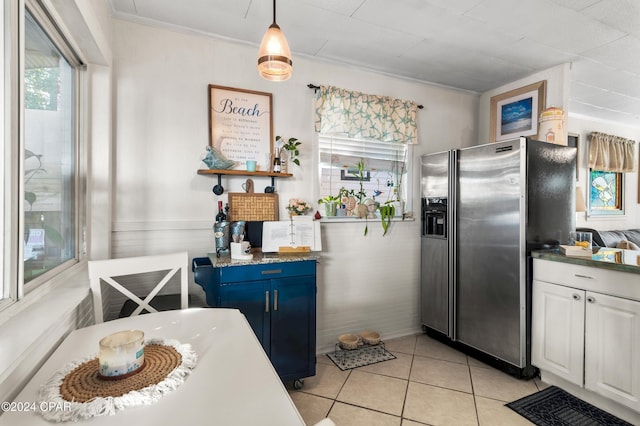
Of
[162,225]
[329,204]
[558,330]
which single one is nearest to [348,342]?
[329,204]

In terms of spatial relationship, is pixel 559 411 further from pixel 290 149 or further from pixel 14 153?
pixel 14 153

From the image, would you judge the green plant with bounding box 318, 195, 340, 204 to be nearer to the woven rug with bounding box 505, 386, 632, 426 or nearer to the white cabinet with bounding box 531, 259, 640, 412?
the white cabinet with bounding box 531, 259, 640, 412

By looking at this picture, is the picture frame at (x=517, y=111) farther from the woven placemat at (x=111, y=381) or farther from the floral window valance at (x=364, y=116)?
the woven placemat at (x=111, y=381)

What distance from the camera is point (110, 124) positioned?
6.85 ft

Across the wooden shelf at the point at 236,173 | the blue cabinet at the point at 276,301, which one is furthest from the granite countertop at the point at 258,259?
the wooden shelf at the point at 236,173

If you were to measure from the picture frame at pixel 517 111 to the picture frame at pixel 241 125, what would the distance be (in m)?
2.38

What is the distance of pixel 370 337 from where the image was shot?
295 centimetres

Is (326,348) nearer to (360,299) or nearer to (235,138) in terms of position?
(360,299)

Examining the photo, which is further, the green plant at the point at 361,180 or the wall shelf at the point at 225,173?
the green plant at the point at 361,180

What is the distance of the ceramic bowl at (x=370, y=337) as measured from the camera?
2910mm

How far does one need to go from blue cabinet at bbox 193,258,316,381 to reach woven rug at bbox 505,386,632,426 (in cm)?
141

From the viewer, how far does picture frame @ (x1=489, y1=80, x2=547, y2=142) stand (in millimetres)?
2989

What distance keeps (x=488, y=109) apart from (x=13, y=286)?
4.03m

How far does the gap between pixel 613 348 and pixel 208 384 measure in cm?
237
